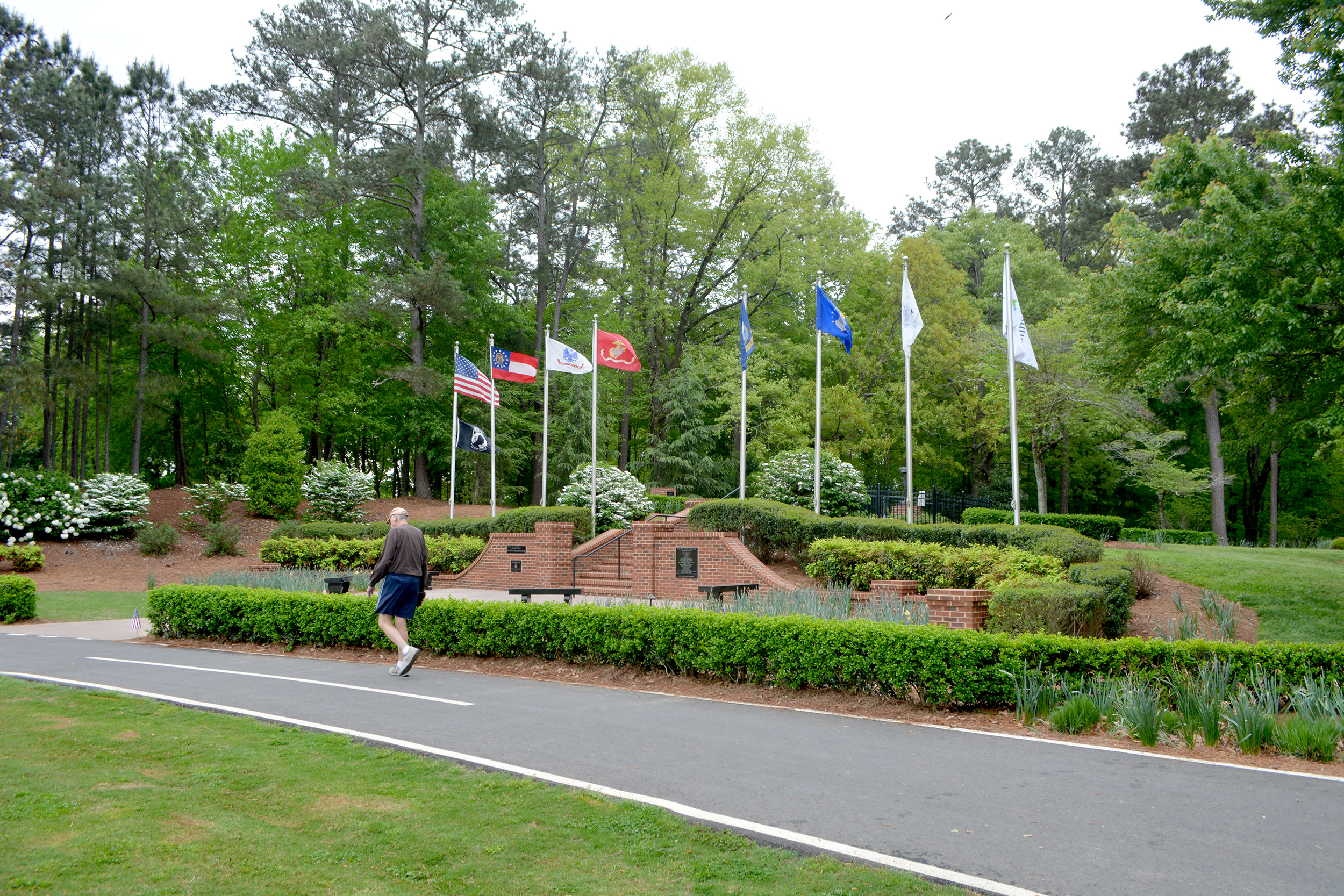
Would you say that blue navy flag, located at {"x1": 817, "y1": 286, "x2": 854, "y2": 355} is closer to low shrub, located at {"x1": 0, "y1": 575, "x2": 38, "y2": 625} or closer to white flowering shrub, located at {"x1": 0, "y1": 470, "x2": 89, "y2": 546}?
low shrub, located at {"x1": 0, "y1": 575, "x2": 38, "y2": 625}

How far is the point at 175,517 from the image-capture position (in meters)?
29.5

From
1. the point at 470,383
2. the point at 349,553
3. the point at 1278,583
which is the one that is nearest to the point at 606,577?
the point at 349,553

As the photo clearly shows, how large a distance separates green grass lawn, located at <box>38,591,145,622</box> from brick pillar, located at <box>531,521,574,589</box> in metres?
7.76

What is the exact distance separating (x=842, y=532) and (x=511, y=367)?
37.5 ft

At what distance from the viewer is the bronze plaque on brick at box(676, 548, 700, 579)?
53.7ft

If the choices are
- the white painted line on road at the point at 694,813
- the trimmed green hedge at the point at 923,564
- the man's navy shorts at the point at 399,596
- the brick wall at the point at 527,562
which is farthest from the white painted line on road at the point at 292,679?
the brick wall at the point at 527,562

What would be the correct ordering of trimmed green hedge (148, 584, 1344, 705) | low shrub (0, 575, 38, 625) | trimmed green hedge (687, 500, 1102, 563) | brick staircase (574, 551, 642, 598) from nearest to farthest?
trimmed green hedge (148, 584, 1344, 705), trimmed green hedge (687, 500, 1102, 563), low shrub (0, 575, 38, 625), brick staircase (574, 551, 642, 598)

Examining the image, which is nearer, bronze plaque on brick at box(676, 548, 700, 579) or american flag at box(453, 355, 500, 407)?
bronze plaque on brick at box(676, 548, 700, 579)

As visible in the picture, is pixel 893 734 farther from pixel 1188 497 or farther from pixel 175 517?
pixel 1188 497

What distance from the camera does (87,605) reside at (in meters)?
17.4

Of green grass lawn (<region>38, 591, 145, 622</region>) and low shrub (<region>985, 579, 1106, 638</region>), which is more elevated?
low shrub (<region>985, 579, 1106, 638</region>)

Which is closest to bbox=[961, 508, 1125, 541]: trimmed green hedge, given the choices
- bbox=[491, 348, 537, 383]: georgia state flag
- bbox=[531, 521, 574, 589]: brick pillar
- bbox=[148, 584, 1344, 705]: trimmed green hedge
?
bbox=[531, 521, 574, 589]: brick pillar

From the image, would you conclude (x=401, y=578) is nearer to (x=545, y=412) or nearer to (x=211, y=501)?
(x=545, y=412)

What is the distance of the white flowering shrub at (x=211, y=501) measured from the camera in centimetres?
2827
